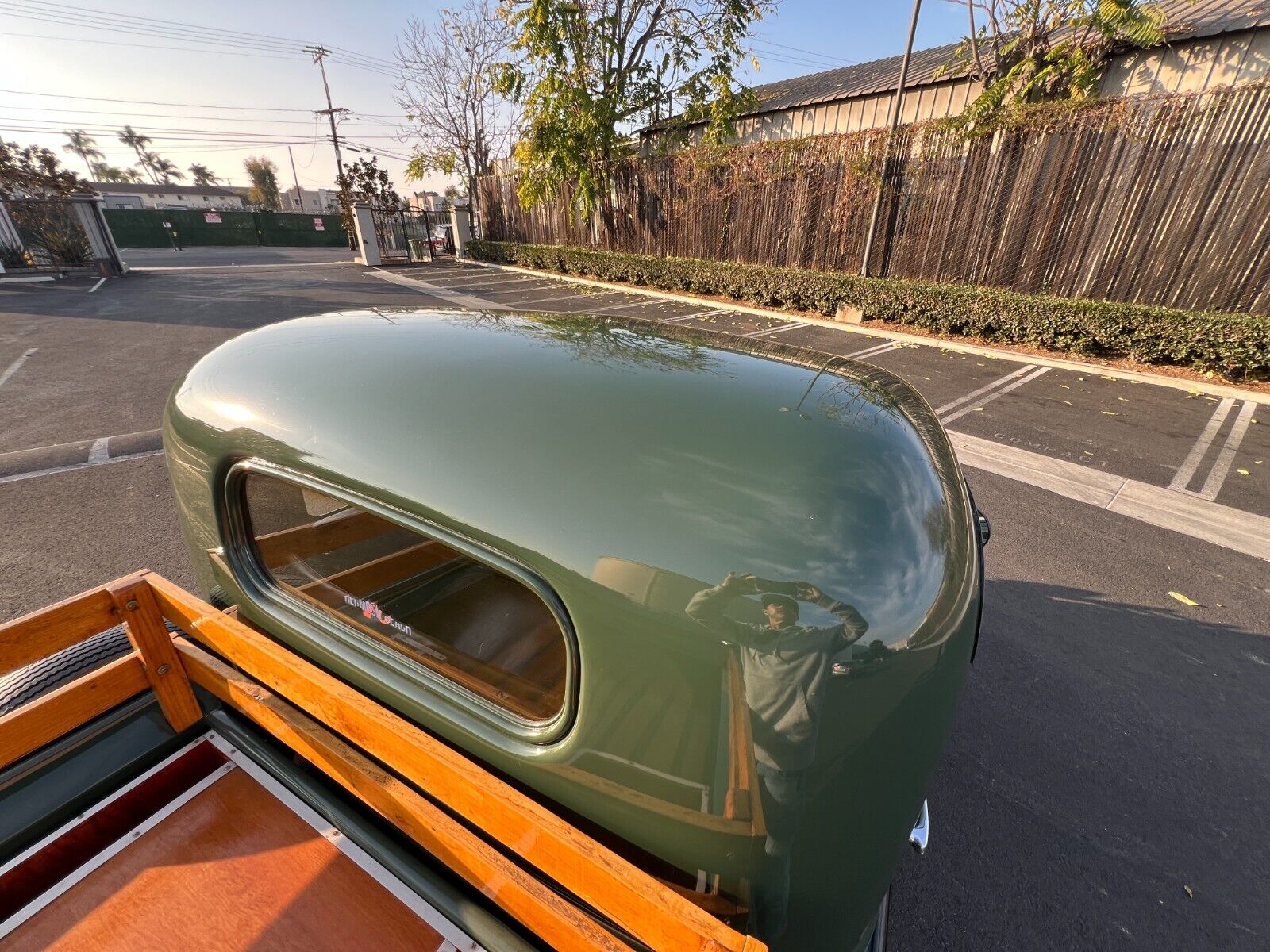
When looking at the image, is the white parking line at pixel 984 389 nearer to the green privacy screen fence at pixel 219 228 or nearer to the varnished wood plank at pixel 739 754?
the varnished wood plank at pixel 739 754

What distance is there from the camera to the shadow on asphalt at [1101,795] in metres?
1.80

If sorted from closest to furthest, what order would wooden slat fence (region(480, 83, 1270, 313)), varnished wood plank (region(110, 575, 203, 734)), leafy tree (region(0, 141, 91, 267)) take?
varnished wood plank (region(110, 575, 203, 734)) → wooden slat fence (region(480, 83, 1270, 313)) → leafy tree (region(0, 141, 91, 267))

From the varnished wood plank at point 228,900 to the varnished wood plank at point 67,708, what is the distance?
385mm

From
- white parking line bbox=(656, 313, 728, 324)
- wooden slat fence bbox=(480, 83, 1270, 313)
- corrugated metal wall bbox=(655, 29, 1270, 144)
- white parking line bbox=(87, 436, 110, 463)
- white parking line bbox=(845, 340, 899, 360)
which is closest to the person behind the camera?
white parking line bbox=(87, 436, 110, 463)

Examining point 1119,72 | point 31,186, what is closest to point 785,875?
point 1119,72

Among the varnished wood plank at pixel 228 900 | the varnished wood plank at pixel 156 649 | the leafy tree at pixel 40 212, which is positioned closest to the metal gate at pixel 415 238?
the leafy tree at pixel 40 212

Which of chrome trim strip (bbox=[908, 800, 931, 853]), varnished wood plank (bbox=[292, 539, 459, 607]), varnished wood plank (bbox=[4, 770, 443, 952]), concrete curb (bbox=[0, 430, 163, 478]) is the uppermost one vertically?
varnished wood plank (bbox=[292, 539, 459, 607])

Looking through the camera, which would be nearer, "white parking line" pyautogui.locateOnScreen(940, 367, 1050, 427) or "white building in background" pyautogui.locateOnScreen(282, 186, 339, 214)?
"white parking line" pyautogui.locateOnScreen(940, 367, 1050, 427)

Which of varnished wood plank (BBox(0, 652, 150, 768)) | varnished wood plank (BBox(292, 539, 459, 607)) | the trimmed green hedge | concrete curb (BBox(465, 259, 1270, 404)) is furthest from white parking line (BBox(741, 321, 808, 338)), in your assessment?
varnished wood plank (BBox(0, 652, 150, 768))

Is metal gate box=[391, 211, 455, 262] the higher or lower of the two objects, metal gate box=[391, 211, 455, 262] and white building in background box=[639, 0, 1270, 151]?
the lower

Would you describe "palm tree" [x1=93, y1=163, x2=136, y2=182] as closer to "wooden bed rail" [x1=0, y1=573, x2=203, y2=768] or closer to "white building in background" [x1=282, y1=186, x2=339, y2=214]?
"white building in background" [x1=282, y1=186, x2=339, y2=214]

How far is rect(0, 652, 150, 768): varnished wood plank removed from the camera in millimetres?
1401

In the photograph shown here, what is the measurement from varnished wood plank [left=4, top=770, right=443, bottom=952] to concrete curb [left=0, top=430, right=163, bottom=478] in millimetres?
4595

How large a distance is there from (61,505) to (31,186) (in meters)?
19.8
